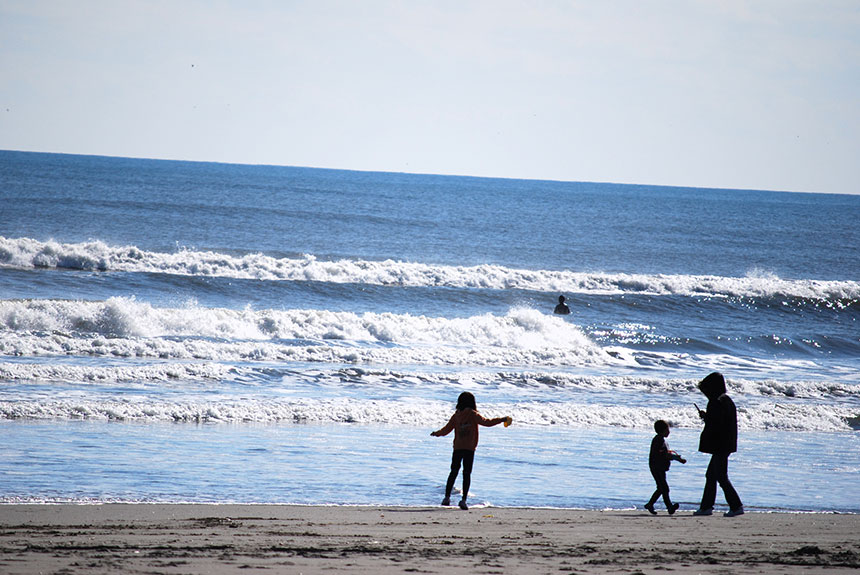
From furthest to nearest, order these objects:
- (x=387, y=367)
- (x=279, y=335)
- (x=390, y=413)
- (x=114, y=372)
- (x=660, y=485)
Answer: (x=279, y=335) → (x=387, y=367) → (x=114, y=372) → (x=390, y=413) → (x=660, y=485)

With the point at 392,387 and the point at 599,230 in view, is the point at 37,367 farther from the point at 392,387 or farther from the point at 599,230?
the point at 599,230

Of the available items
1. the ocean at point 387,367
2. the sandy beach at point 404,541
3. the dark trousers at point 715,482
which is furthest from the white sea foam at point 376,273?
the sandy beach at point 404,541

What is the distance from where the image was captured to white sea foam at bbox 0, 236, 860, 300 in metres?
29.9

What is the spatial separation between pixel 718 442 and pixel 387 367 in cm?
1042

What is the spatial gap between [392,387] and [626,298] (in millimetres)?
18049

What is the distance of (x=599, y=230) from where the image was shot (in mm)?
64938

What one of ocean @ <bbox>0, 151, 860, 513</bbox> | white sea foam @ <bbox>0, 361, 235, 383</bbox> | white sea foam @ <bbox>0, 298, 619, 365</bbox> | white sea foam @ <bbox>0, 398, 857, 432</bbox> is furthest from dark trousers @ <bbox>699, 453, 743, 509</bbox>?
white sea foam @ <bbox>0, 298, 619, 365</bbox>

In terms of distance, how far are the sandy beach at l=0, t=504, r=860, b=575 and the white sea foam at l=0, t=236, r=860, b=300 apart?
2368 centimetres

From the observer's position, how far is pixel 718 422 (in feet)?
29.1

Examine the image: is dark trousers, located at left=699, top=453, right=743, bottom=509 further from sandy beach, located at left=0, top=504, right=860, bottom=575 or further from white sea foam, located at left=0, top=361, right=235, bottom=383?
white sea foam, located at left=0, top=361, right=235, bottom=383

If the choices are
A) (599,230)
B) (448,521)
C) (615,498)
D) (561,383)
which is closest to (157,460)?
(448,521)

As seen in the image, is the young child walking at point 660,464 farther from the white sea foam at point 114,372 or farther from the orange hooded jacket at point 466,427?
the white sea foam at point 114,372

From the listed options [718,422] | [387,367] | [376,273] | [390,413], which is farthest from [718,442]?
[376,273]

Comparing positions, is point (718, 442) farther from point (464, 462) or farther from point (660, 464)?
point (464, 462)
